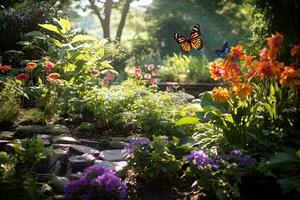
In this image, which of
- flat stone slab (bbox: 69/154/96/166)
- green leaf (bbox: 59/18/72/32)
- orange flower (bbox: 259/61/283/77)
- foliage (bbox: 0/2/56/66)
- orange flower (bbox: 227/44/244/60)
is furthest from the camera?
foliage (bbox: 0/2/56/66)

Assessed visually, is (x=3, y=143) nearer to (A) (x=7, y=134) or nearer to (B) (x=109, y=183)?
(A) (x=7, y=134)

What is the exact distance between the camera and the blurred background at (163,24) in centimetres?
668

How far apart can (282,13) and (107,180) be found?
378cm

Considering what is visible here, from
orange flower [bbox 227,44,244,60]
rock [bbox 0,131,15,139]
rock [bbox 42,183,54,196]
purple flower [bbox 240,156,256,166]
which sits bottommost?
rock [bbox 42,183,54,196]

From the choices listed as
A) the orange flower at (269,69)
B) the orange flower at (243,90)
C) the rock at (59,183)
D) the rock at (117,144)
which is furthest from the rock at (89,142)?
the orange flower at (269,69)

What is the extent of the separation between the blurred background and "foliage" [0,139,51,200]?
A: 3.94m

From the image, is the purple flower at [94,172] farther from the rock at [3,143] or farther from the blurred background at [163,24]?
the blurred background at [163,24]

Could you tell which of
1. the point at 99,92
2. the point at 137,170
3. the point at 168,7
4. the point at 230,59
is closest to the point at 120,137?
the point at 99,92

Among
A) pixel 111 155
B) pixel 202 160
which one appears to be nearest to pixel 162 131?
pixel 111 155

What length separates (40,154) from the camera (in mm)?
3887

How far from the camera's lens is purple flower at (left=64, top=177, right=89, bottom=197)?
3793mm

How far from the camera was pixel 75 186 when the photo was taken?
150 inches

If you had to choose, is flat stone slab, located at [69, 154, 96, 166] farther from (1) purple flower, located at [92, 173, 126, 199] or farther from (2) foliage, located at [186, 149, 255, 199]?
(2) foliage, located at [186, 149, 255, 199]

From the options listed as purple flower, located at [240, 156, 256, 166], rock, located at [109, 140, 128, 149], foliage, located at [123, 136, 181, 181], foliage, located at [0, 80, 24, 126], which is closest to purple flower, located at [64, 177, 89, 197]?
foliage, located at [123, 136, 181, 181]
